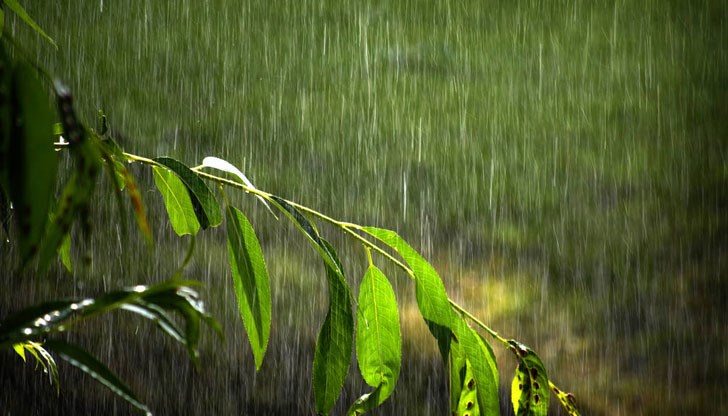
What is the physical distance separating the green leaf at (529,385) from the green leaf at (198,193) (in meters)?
0.17

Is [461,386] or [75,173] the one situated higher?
[75,173]

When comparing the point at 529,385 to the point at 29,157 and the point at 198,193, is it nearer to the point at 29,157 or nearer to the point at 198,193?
the point at 198,193

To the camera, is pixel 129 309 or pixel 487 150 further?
pixel 487 150

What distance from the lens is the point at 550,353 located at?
3.19m

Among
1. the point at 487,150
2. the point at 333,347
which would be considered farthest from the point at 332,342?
the point at 487,150

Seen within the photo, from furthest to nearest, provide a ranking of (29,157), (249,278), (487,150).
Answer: (487,150) < (249,278) < (29,157)

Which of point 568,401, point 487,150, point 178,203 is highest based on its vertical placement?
point 487,150

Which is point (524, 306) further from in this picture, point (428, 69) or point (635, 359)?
point (428, 69)

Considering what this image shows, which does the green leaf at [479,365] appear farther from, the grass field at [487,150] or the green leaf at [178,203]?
the grass field at [487,150]

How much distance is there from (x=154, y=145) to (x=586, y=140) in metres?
1.71

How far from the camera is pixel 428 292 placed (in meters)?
0.41

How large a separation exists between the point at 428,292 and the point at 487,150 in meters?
3.02

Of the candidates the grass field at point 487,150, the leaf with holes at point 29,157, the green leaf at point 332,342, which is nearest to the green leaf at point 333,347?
the green leaf at point 332,342

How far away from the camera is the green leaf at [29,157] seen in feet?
0.58
